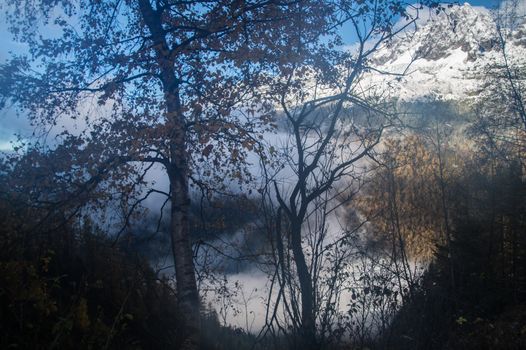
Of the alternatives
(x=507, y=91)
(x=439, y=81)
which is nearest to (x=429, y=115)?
(x=507, y=91)

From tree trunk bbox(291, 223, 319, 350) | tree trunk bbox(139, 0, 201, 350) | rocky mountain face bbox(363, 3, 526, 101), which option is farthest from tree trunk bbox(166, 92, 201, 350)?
rocky mountain face bbox(363, 3, 526, 101)

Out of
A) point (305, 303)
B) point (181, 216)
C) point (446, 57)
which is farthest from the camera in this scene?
point (446, 57)

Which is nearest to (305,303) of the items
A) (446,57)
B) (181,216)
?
(181,216)

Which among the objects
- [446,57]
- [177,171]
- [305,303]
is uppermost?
A: [446,57]

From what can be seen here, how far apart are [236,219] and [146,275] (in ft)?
17.6

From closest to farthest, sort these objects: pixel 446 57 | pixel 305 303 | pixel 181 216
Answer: pixel 181 216 → pixel 305 303 → pixel 446 57

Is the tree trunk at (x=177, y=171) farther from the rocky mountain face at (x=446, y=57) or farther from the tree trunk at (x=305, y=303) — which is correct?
the rocky mountain face at (x=446, y=57)

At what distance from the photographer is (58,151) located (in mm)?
6727

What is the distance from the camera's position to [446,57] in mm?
93688

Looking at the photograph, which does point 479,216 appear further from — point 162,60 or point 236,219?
point 162,60

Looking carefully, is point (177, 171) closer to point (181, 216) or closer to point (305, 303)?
point (181, 216)

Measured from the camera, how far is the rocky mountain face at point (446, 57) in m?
8.57

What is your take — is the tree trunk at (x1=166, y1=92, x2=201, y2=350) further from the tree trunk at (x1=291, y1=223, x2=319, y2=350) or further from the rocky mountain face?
the rocky mountain face

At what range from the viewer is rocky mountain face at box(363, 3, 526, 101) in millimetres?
8574
